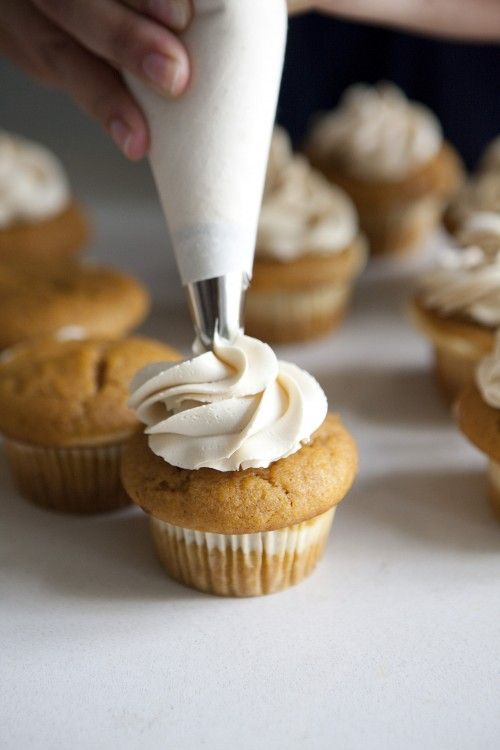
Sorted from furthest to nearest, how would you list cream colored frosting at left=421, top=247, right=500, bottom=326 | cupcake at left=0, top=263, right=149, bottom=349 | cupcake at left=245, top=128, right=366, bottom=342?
cupcake at left=245, top=128, right=366, bottom=342 → cupcake at left=0, top=263, right=149, bottom=349 → cream colored frosting at left=421, top=247, right=500, bottom=326

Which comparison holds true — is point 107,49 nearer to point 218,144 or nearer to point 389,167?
point 218,144

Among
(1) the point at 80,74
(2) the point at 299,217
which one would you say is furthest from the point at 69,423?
(2) the point at 299,217

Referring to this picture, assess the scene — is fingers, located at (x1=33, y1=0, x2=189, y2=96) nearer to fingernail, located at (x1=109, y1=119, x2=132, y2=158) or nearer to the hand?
the hand

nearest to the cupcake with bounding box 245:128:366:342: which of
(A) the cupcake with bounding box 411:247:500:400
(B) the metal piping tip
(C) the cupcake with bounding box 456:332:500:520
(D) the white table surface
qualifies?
(A) the cupcake with bounding box 411:247:500:400

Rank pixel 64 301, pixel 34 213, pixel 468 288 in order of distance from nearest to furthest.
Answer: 1. pixel 468 288
2. pixel 64 301
3. pixel 34 213

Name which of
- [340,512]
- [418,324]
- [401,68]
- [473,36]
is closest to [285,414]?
[340,512]

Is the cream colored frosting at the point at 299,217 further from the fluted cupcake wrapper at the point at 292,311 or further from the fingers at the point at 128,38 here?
the fingers at the point at 128,38
